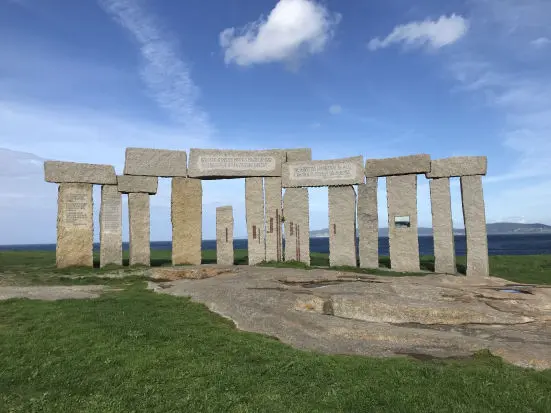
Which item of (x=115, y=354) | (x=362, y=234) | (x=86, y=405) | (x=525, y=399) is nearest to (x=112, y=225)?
(x=362, y=234)

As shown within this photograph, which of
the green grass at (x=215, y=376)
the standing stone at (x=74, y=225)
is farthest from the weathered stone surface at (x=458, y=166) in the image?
the standing stone at (x=74, y=225)

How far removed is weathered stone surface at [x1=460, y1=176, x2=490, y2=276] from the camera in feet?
73.6

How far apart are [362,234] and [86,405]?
1942 cm

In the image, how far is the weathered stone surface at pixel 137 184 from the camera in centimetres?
2409

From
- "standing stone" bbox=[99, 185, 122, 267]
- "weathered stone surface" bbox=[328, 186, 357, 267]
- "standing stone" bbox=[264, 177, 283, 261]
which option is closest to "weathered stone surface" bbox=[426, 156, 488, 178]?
"weathered stone surface" bbox=[328, 186, 357, 267]

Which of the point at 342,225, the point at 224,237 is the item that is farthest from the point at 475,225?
the point at 224,237

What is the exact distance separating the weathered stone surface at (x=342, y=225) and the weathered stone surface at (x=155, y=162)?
897cm

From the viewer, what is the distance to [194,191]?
2483 cm

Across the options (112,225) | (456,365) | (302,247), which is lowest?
(456,365)

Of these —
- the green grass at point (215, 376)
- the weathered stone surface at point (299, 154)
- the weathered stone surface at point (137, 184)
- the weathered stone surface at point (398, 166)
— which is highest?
the weathered stone surface at point (299, 154)

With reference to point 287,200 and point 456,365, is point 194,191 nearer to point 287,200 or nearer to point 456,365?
point 287,200

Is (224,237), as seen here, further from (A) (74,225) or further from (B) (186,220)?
(A) (74,225)

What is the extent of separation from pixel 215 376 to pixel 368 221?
58.3ft

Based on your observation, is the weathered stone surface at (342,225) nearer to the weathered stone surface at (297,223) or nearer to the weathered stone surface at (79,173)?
the weathered stone surface at (297,223)
